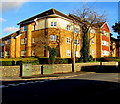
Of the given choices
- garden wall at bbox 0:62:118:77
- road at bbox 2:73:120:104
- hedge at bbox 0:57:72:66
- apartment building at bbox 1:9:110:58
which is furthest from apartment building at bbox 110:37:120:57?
road at bbox 2:73:120:104

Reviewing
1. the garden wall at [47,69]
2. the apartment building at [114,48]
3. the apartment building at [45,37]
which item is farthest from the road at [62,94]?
the apartment building at [114,48]

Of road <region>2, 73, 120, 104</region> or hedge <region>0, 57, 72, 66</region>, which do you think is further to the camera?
hedge <region>0, 57, 72, 66</region>

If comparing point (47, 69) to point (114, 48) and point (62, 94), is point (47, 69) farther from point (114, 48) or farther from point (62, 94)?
point (114, 48)

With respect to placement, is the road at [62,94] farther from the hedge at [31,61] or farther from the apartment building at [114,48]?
the apartment building at [114,48]

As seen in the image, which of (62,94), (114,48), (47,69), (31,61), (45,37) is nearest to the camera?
(62,94)

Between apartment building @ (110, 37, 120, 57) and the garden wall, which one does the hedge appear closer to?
the garden wall

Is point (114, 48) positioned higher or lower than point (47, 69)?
higher

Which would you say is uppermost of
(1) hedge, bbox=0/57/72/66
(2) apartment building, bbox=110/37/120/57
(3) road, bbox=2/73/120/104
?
(2) apartment building, bbox=110/37/120/57

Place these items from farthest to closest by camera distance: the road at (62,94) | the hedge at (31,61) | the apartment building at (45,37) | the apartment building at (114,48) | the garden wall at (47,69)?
the apartment building at (114,48), the apartment building at (45,37), the hedge at (31,61), the garden wall at (47,69), the road at (62,94)

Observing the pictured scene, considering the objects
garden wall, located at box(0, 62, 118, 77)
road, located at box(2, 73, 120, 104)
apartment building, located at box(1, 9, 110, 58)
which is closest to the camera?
road, located at box(2, 73, 120, 104)

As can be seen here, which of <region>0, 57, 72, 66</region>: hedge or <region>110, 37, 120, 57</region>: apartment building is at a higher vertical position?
<region>110, 37, 120, 57</region>: apartment building

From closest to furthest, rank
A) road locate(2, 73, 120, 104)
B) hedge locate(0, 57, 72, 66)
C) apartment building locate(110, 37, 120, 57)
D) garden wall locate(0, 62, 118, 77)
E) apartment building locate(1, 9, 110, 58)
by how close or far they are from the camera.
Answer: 1. road locate(2, 73, 120, 104)
2. garden wall locate(0, 62, 118, 77)
3. hedge locate(0, 57, 72, 66)
4. apartment building locate(1, 9, 110, 58)
5. apartment building locate(110, 37, 120, 57)

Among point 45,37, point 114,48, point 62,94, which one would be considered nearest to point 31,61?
point 45,37

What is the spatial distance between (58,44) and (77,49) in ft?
23.3
